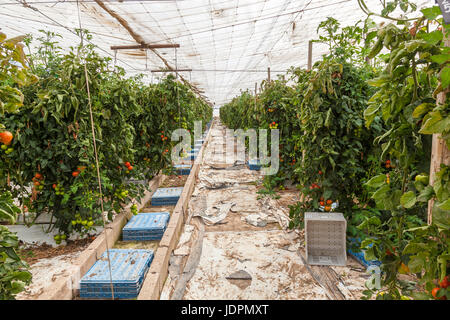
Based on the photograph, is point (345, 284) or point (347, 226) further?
point (347, 226)

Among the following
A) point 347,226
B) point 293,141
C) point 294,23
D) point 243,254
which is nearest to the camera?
point 347,226

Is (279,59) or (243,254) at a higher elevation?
(279,59)

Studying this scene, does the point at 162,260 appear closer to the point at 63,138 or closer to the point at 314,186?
the point at 63,138

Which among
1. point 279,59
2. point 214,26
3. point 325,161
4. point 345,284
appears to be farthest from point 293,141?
point 279,59

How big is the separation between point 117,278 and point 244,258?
1.30 meters

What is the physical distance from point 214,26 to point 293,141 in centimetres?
276

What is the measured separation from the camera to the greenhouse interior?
116 cm

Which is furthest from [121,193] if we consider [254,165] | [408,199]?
[254,165]

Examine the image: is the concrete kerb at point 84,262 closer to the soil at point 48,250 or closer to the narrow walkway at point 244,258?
the soil at point 48,250

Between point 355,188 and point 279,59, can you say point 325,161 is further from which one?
point 279,59

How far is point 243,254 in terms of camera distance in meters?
3.14

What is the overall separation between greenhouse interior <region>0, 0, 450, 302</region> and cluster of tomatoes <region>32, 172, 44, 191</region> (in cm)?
1
